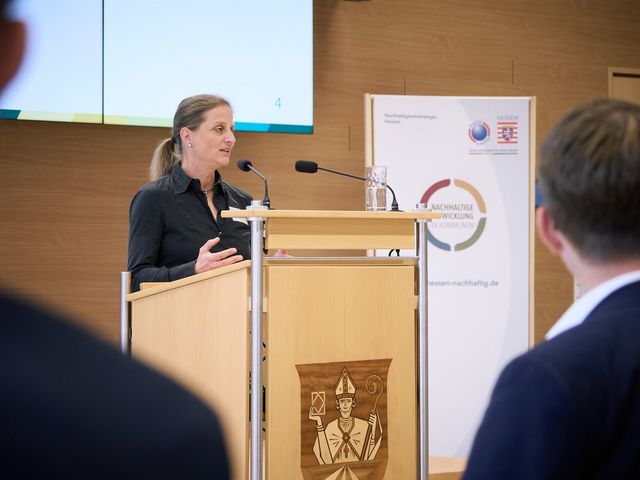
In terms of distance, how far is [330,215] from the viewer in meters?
2.69

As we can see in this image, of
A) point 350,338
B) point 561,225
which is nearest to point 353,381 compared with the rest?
point 350,338

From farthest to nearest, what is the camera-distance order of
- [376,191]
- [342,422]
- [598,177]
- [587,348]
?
[376,191], [342,422], [598,177], [587,348]

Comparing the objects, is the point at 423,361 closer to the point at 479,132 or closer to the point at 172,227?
the point at 172,227

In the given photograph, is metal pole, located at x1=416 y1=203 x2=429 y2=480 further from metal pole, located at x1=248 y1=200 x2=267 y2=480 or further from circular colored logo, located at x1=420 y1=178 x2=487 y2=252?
circular colored logo, located at x1=420 y1=178 x2=487 y2=252

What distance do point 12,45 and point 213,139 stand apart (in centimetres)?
326

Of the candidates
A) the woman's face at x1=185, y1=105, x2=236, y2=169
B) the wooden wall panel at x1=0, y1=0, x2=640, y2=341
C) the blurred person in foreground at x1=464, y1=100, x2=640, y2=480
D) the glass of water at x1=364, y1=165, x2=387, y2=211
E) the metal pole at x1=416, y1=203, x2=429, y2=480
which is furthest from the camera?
the wooden wall panel at x1=0, y1=0, x2=640, y2=341

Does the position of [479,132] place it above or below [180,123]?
above

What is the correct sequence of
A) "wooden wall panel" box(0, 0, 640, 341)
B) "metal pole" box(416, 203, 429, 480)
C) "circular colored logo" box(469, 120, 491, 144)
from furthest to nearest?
"circular colored logo" box(469, 120, 491, 144)
"wooden wall panel" box(0, 0, 640, 341)
"metal pole" box(416, 203, 429, 480)

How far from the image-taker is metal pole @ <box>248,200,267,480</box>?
2609 mm

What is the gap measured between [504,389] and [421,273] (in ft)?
6.42

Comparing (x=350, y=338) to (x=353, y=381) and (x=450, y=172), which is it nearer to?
(x=353, y=381)

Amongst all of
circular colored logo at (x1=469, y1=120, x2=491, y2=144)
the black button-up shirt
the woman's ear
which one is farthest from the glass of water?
the woman's ear

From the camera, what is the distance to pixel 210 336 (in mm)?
2729

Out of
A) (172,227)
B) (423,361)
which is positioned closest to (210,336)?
(423,361)
